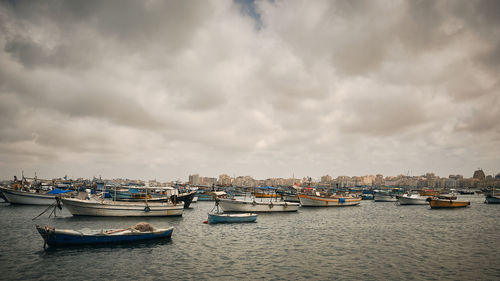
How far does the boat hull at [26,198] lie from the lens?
5450 cm

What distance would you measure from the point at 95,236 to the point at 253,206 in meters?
30.0

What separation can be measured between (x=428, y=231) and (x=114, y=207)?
43.5 metres

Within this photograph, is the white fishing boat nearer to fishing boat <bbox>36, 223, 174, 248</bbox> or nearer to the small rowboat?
the small rowboat

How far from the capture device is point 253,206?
48906 millimetres

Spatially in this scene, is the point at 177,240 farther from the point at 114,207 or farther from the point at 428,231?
the point at 428,231

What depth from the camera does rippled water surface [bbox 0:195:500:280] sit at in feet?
57.3

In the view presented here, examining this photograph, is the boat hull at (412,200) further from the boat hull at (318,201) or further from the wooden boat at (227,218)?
the wooden boat at (227,218)

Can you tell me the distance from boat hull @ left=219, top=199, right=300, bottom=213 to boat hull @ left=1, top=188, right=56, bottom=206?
39397 millimetres

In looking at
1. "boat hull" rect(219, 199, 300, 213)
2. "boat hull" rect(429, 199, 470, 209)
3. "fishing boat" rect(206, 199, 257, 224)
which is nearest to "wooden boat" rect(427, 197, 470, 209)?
"boat hull" rect(429, 199, 470, 209)

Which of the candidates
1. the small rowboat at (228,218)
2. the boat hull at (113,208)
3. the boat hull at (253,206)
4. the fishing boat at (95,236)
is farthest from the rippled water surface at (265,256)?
the boat hull at (253,206)

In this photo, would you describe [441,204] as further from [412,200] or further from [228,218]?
[228,218]

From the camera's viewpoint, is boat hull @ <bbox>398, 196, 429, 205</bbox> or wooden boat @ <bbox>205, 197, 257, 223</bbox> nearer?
wooden boat @ <bbox>205, 197, 257, 223</bbox>

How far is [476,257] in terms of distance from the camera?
22109mm

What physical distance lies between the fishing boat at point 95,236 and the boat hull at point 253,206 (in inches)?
853
